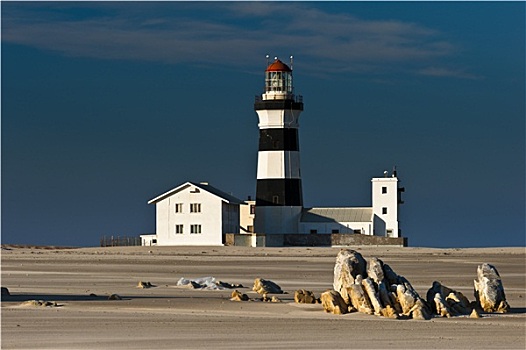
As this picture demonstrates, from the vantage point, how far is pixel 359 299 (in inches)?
852

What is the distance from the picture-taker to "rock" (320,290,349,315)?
70.8 ft

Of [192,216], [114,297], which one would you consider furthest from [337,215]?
[114,297]

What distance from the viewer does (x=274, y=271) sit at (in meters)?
37.1

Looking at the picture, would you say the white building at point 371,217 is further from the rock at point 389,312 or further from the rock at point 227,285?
the rock at point 389,312

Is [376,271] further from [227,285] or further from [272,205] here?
[272,205]

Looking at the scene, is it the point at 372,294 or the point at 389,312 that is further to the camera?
the point at 372,294

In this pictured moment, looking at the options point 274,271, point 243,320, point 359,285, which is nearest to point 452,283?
point 274,271

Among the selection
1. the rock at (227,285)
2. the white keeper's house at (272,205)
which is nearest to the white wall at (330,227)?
the white keeper's house at (272,205)

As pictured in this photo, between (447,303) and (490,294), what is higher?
(490,294)

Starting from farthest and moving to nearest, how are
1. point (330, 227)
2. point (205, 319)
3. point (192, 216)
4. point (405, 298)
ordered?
point (330, 227) → point (192, 216) → point (405, 298) → point (205, 319)

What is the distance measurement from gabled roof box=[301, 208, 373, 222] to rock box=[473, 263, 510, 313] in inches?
1648

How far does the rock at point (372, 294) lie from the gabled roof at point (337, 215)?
43626 millimetres

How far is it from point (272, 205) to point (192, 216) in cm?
397

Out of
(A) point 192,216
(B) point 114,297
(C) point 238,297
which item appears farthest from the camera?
(A) point 192,216
